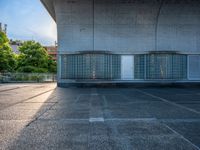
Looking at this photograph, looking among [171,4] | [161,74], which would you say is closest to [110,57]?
[161,74]

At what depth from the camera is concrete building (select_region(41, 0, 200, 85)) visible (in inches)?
696

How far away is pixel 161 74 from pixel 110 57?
13.2 feet

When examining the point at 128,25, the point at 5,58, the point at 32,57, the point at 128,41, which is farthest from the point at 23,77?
the point at 128,25

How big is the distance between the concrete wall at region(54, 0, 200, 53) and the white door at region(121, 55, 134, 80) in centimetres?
53

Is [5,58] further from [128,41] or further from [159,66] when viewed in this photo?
[159,66]

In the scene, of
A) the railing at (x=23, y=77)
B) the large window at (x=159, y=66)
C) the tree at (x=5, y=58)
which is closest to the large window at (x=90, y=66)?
the large window at (x=159, y=66)

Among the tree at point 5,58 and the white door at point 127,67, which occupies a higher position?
the tree at point 5,58

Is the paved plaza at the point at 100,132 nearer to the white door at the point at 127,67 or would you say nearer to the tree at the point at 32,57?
the white door at the point at 127,67

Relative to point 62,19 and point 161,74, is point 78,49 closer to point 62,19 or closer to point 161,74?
point 62,19

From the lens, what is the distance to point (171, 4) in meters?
17.6

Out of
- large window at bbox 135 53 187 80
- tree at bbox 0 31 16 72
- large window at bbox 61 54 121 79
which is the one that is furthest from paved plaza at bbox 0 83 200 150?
tree at bbox 0 31 16 72

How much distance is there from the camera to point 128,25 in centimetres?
1808

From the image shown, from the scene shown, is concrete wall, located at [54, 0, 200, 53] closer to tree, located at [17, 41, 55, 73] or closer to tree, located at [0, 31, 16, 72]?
tree, located at [0, 31, 16, 72]

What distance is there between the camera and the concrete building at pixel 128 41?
17672mm
